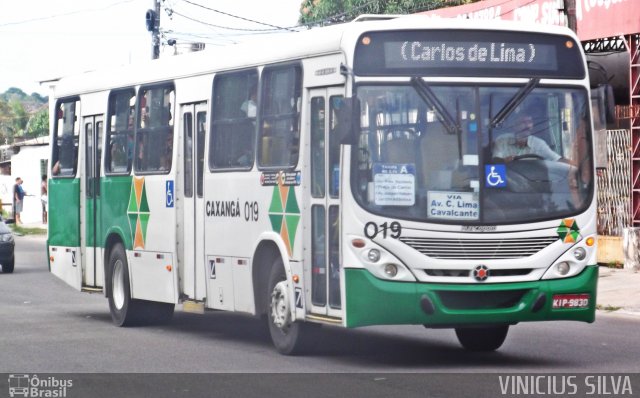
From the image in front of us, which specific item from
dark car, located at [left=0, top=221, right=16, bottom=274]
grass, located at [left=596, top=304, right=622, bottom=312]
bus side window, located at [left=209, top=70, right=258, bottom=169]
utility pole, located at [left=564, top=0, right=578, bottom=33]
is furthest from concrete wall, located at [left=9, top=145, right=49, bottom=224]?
bus side window, located at [left=209, top=70, right=258, bottom=169]

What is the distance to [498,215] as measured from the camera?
12.4 metres

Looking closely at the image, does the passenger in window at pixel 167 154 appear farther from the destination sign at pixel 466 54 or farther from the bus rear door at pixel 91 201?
the destination sign at pixel 466 54

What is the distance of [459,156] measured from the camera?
1244 cm

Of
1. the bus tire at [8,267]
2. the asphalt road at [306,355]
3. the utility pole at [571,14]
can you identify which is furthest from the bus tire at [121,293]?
the bus tire at [8,267]

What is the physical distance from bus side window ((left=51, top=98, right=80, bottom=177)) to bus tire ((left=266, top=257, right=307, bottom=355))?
6.50 meters

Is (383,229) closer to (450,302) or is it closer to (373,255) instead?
(373,255)

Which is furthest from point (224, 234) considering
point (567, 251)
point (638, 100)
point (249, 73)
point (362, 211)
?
point (638, 100)

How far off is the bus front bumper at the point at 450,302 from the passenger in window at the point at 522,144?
112 centimetres

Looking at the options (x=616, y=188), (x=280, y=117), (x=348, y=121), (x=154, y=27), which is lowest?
(x=616, y=188)

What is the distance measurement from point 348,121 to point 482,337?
3.09m

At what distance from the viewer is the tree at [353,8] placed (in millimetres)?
52469

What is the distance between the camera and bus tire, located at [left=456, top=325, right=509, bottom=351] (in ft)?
46.1

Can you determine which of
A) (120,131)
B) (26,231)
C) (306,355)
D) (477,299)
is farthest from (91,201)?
(26,231)

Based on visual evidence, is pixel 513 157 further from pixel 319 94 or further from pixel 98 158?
pixel 98 158
